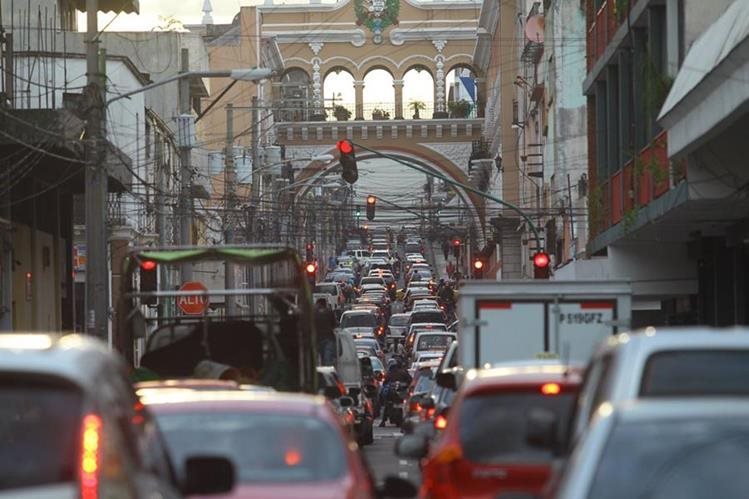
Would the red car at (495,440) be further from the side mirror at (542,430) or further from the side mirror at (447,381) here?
the side mirror at (447,381)

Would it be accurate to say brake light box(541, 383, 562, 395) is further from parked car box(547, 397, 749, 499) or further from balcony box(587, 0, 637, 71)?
balcony box(587, 0, 637, 71)

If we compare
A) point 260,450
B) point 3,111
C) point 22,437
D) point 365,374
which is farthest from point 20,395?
point 365,374

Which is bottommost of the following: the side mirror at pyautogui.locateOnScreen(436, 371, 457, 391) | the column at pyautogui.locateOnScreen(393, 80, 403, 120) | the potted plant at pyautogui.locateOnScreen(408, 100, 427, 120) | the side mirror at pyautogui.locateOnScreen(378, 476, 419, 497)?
the side mirror at pyautogui.locateOnScreen(378, 476, 419, 497)

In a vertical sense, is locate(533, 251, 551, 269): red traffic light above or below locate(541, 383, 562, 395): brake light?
above

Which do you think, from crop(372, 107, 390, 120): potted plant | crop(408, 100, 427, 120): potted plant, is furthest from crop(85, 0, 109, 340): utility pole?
crop(408, 100, 427, 120): potted plant

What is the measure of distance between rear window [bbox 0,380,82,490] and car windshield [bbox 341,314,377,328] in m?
61.6

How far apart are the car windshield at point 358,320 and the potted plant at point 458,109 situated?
4918cm

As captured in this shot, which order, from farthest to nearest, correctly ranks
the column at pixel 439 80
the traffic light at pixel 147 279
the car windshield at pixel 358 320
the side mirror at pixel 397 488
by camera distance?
the column at pixel 439 80 → the car windshield at pixel 358 320 → the traffic light at pixel 147 279 → the side mirror at pixel 397 488

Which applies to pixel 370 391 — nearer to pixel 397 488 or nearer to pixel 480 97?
pixel 397 488

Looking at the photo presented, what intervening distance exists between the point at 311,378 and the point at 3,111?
12.6 meters

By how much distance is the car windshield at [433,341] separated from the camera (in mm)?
51600

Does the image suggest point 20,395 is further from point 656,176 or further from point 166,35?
point 166,35

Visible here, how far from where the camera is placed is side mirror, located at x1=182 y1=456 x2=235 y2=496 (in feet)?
30.1

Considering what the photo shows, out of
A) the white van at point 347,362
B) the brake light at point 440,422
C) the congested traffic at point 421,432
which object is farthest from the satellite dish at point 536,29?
the brake light at point 440,422
